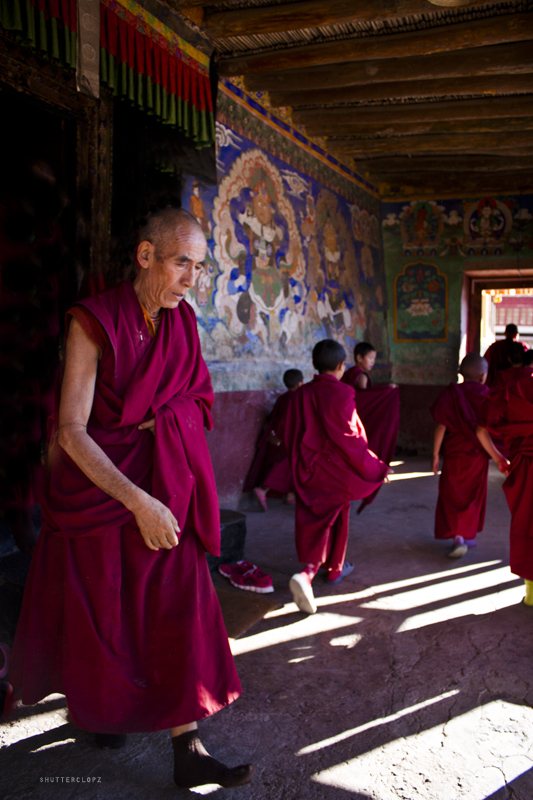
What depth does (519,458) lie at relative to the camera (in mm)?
3154

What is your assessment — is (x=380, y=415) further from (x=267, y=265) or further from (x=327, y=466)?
(x=327, y=466)

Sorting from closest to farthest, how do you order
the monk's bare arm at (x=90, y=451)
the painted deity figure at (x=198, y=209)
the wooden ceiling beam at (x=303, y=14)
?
the monk's bare arm at (x=90, y=451) < the wooden ceiling beam at (x=303, y=14) < the painted deity figure at (x=198, y=209)

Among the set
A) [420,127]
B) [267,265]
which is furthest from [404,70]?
[267,265]

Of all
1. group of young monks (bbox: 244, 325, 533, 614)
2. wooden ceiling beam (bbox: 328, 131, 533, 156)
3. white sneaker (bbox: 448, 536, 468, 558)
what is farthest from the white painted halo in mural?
white sneaker (bbox: 448, 536, 468, 558)

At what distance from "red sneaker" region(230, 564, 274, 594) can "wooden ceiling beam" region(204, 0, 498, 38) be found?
3.61 metres

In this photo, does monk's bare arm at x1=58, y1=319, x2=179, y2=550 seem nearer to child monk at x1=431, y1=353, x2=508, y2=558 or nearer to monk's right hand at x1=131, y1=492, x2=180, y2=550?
monk's right hand at x1=131, y1=492, x2=180, y2=550

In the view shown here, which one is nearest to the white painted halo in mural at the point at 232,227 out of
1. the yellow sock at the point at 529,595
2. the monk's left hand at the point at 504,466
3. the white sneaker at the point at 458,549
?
the white sneaker at the point at 458,549

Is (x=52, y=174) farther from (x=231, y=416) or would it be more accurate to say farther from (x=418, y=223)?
(x=418, y=223)

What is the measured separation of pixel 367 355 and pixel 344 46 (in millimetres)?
2561

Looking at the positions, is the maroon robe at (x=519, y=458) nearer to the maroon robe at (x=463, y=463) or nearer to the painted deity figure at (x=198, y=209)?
the maroon robe at (x=463, y=463)

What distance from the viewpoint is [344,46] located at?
4.48 metres

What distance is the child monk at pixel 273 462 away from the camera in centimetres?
536

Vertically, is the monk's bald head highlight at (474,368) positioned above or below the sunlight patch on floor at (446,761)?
above

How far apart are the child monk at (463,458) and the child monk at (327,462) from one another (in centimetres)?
83
